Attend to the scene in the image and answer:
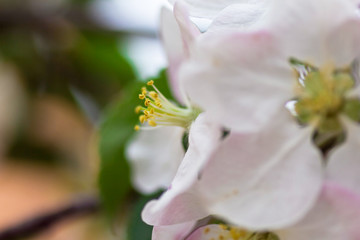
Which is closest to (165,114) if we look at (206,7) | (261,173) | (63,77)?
(206,7)

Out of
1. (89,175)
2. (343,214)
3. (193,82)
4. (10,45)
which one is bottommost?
(89,175)

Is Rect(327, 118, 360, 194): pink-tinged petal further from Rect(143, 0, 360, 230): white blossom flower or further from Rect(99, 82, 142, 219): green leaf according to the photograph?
Rect(99, 82, 142, 219): green leaf

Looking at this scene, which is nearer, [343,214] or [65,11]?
→ [343,214]

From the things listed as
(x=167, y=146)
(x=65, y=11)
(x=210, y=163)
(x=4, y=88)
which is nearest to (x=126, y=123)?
(x=167, y=146)

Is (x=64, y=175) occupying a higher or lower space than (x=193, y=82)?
lower

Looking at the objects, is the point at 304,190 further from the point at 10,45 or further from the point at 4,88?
the point at 4,88

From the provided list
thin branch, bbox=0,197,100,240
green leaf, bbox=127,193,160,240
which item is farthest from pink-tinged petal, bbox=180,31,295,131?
thin branch, bbox=0,197,100,240
